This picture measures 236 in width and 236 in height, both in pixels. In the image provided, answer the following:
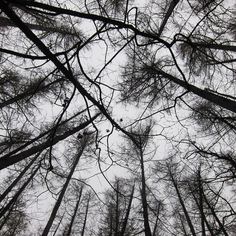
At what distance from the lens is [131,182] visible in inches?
472

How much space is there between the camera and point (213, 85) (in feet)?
14.5

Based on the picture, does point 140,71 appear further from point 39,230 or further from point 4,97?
point 39,230

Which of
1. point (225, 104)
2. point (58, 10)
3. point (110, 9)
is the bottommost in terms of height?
point (58, 10)

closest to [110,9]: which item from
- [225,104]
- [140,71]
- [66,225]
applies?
[140,71]

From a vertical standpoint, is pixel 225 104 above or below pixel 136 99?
below

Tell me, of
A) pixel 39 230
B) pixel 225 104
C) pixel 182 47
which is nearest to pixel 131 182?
pixel 182 47

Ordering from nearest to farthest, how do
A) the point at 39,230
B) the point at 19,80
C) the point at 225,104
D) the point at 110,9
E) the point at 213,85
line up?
the point at 225,104 → the point at 213,85 → the point at 110,9 → the point at 19,80 → the point at 39,230

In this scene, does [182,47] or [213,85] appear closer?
[213,85]

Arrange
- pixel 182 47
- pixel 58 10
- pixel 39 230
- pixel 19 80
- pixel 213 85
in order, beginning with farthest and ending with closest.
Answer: pixel 39 230, pixel 19 80, pixel 182 47, pixel 213 85, pixel 58 10

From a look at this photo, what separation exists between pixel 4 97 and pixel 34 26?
7.11 ft

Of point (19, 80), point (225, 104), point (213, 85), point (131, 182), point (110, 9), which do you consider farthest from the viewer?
point (131, 182)

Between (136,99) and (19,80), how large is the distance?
3522 mm

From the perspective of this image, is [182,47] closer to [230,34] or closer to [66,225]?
[230,34]

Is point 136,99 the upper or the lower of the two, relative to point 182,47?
lower
